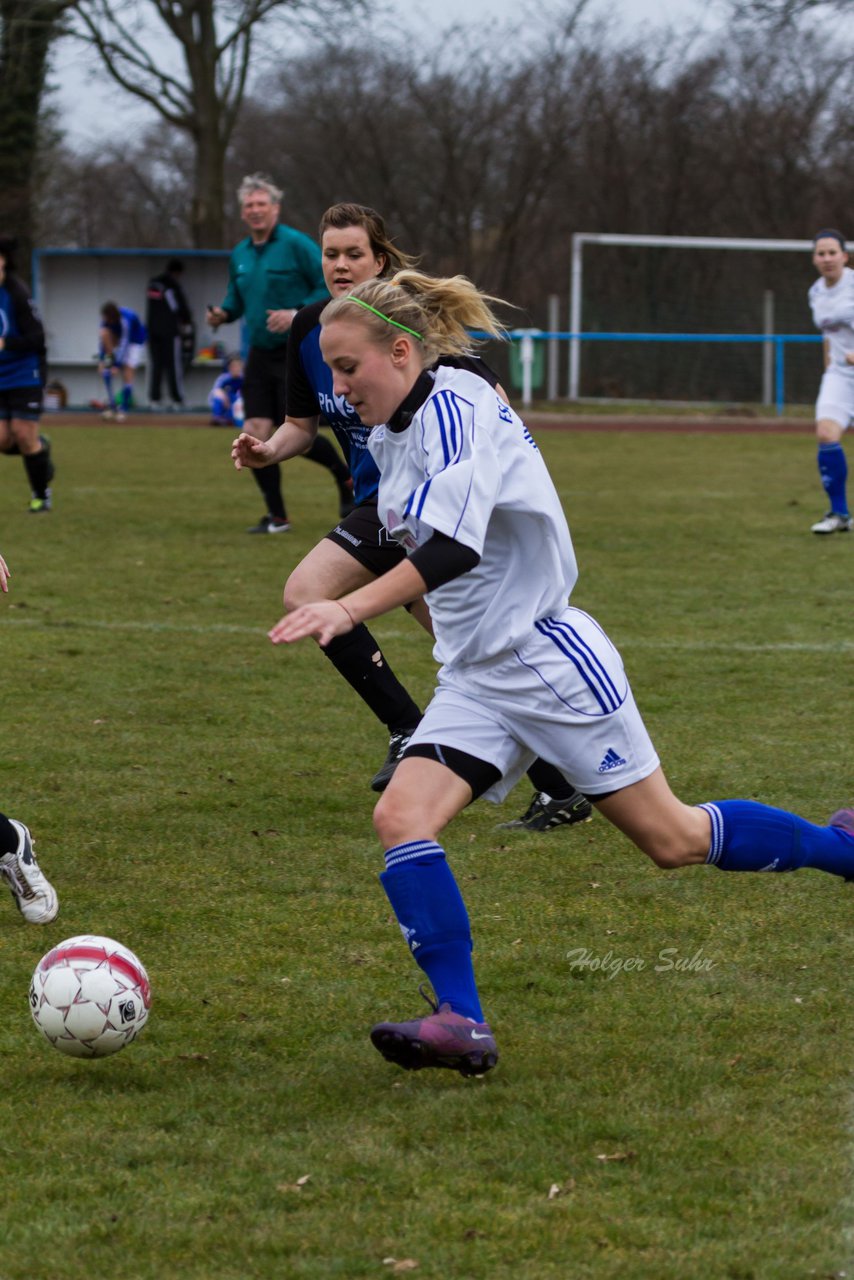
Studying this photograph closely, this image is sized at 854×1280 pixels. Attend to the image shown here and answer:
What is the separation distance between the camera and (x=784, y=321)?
25.5 meters

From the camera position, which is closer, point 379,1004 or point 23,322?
point 379,1004

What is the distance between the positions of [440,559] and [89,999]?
1.13 meters

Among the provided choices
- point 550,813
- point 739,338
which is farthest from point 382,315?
point 739,338

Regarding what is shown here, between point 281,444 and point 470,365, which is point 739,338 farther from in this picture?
point 470,365

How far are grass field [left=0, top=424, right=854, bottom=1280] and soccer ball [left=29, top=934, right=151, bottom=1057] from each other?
3.8 inches

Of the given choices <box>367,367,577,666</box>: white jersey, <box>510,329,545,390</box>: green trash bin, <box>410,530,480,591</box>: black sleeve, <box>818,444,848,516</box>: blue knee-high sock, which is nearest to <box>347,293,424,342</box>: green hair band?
<box>367,367,577,666</box>: white jersey

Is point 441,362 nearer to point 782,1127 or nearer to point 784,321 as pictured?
point 782,1127

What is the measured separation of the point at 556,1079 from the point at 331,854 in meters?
1.61

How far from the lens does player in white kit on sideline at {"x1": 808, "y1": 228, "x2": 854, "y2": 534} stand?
11.3 metres

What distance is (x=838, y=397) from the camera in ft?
37.7

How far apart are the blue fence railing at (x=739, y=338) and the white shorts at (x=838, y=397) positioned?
45.0ft

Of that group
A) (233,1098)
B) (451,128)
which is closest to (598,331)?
(451,128)

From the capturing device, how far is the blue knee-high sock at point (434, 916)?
3.25m

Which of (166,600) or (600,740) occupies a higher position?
(600,740)
